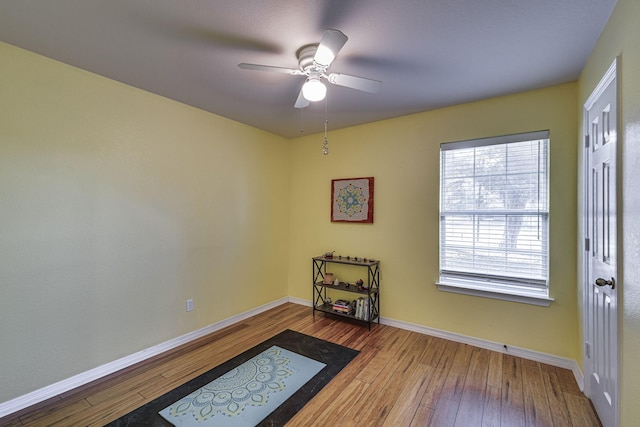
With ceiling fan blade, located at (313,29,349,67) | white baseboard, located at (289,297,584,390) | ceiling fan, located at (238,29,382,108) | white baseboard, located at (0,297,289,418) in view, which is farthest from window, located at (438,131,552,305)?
white baseboard, located at (0,297,289,418)

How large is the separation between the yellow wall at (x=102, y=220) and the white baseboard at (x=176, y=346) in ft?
0.17

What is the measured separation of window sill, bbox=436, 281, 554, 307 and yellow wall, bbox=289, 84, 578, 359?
6cm

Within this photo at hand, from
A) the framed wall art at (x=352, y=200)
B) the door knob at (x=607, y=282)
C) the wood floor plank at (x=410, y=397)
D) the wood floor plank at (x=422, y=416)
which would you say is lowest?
the wood floor plank at (x=422, y=416)

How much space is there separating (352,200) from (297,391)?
2.26 m

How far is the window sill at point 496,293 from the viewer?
97.7 inches

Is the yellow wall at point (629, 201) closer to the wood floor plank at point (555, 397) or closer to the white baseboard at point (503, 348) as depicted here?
the wood floor plank at point (555, 397)

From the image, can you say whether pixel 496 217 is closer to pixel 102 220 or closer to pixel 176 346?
pixel 176 346

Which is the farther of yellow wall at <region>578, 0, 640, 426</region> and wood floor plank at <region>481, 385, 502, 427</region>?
wood floor plank at <region>481, 385, 502, 427</region>

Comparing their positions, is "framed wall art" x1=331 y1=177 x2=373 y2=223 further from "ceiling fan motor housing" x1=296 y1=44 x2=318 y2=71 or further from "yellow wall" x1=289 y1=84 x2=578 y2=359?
"ceiling fan motor housing" x1=296 y1=44 x2=318 y2=71

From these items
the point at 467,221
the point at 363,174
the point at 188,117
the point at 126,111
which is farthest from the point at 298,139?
the point at 467,221

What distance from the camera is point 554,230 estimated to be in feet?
8.00

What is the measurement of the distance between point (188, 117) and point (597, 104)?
3.47m

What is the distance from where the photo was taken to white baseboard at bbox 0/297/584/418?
194 centimetres

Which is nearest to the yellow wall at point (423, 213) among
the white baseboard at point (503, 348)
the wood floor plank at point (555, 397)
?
the white baseboard at point (503, 348)
